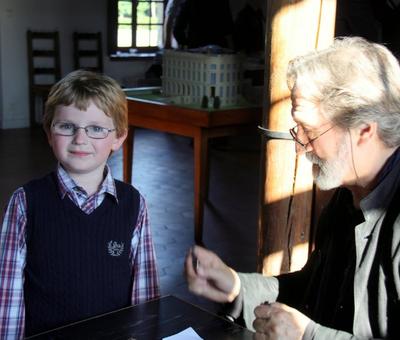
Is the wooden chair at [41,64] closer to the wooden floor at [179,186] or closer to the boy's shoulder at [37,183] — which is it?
the wooden floor at [179,186]

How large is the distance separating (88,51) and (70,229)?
803 cm

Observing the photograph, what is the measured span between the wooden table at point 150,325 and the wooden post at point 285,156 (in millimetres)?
931

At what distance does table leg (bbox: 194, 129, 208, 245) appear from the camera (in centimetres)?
437

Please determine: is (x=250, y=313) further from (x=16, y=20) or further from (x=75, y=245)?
(x=16, y=20)

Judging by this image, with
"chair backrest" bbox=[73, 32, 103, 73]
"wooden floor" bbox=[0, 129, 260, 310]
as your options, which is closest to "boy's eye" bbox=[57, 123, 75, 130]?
"wooden floor" bbox=[0, 129, 260, 310]

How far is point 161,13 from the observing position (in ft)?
34.2

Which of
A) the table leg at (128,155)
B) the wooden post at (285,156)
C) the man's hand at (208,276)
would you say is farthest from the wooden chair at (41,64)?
the man's hand at (208,276)

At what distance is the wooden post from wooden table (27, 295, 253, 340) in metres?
0.93

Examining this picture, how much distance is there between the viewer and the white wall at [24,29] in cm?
877

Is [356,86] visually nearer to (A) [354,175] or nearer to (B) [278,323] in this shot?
(A) [354,175]

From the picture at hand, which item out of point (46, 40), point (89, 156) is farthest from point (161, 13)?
point (89, 156)

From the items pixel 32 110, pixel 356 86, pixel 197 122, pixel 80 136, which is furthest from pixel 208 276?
pixel 32 110

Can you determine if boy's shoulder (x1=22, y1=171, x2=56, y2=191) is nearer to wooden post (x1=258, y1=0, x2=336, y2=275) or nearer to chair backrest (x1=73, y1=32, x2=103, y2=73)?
wooden post (x1=258, y1=0, x2=336, y2=275)

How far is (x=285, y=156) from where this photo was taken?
8.21ft
